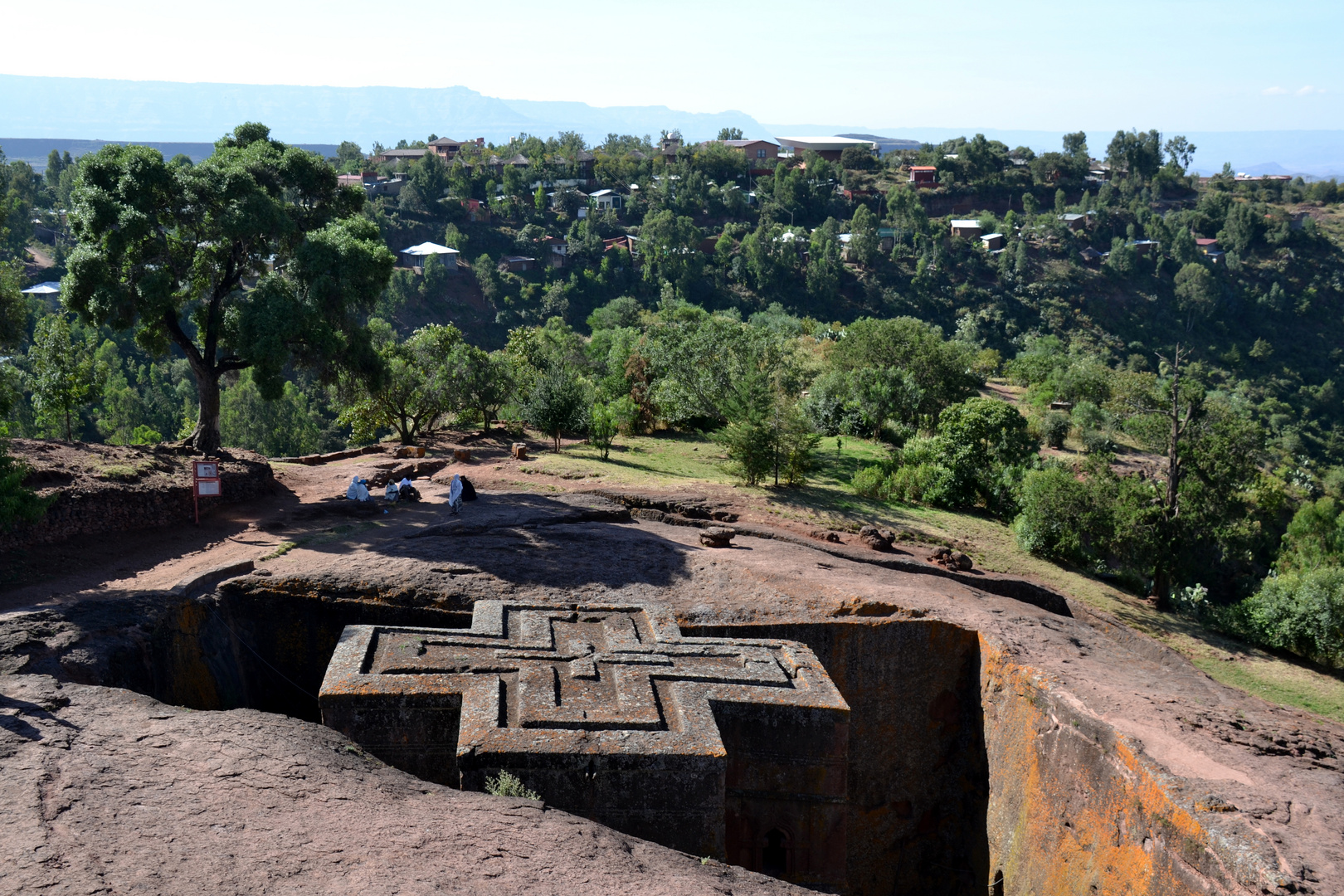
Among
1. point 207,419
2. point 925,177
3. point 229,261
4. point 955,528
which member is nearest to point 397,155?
point 925,177

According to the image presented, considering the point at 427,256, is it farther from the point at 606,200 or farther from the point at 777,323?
the point at 777,323

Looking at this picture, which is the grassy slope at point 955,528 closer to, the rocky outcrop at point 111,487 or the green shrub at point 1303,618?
the green shrub at point 1303,618

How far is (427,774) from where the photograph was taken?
9328 millimetres

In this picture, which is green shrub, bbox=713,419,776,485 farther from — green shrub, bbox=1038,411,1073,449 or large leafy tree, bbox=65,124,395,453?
green shrub, bbox=1038,411,1073,449

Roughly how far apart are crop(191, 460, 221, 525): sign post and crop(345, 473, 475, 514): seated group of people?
2383 mm

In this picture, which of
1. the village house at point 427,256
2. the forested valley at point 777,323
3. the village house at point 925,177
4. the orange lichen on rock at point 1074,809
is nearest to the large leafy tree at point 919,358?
the forested valley at point 777,323

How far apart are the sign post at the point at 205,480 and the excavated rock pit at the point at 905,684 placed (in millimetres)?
3648

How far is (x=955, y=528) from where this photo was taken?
70.9 ft

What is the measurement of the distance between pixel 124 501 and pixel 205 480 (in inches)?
50.5

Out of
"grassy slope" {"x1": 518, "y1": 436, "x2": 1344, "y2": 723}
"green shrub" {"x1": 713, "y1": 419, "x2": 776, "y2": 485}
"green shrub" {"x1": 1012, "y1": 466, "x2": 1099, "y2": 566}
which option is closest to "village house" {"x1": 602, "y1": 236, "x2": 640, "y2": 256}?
"grassy slope" {"x1": 518, "y1": 436, "x2": 1344, "y2": 723}

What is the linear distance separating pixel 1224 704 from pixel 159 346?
20.6 metres

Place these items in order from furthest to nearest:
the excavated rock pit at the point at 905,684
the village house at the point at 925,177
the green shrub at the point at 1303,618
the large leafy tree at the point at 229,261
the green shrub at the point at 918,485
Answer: the village house at the point at 925,177
the green shrub at the point at 918,485
the green shrub at the point at 1303,618
the large leafy tree at the point at 229,261
the excavated rock pit at the point at 905,684

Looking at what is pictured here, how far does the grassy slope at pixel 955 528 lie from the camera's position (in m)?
17.0

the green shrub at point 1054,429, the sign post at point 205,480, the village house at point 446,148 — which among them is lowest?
the green shrub at point 1054,429
